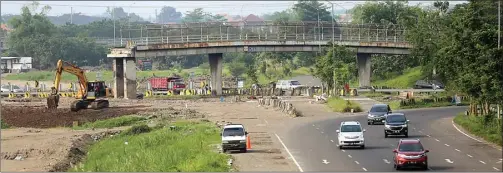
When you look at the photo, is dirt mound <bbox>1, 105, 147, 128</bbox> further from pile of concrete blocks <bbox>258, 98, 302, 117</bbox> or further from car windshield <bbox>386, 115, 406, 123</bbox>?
car windshield <bbox>386, 115, 406, 123</bbox>

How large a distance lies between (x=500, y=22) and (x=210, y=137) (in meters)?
21.3

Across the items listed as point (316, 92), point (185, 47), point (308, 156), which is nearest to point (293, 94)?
point (316, 92)

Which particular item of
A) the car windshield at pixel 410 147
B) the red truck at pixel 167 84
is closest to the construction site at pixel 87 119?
the car windshield at pixel 410 147

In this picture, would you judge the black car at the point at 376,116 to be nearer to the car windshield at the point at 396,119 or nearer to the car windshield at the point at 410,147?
the car windshield at the point at 396,119

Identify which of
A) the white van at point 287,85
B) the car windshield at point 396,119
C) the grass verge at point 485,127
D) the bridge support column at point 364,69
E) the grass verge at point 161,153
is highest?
the bridge support column at point 364,69

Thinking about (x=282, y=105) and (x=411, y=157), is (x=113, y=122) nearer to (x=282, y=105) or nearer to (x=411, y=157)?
(x=282, y=105)

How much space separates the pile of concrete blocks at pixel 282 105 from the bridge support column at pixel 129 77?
2074 centimetres

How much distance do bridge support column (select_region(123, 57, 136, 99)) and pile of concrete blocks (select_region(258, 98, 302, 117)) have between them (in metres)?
20.7

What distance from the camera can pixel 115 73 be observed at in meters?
138

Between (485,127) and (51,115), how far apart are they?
169 ft

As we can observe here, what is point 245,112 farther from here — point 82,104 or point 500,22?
point 500,22

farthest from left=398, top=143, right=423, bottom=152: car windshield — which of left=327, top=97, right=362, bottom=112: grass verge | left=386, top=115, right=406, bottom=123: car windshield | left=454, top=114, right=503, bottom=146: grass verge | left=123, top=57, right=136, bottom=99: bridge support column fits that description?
left=123, top=57, right=136, bottom=99: bridge support column

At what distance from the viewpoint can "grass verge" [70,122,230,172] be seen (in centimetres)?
5484

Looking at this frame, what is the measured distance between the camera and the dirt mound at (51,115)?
102387mm
